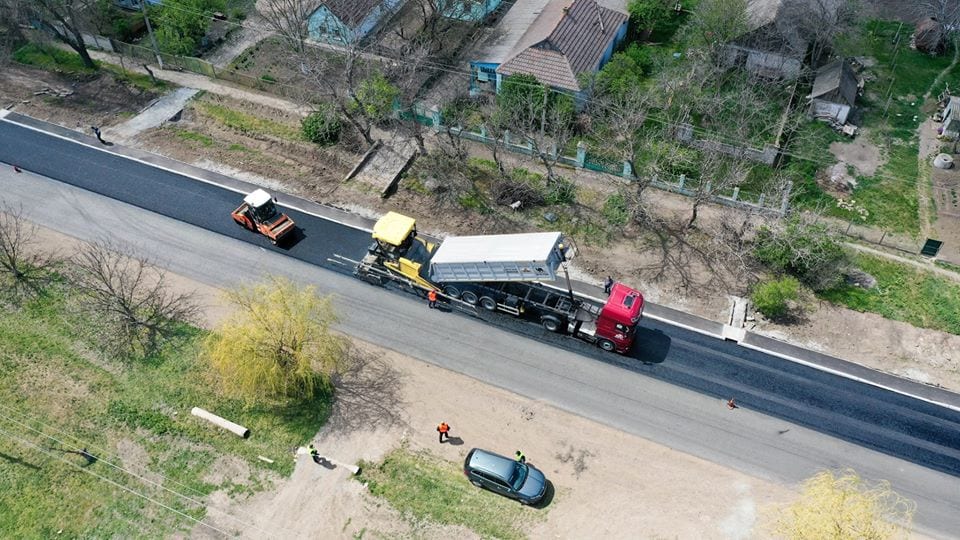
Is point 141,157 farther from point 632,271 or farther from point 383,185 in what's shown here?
point 632,271

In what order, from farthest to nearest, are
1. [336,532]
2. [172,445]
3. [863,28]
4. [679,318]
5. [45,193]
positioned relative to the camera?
1. [863,28]
2. [45,193]
3. [679,318]
4. [172,445]
5. [336,532]

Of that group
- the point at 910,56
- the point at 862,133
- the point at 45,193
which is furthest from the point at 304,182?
the point at 910,56

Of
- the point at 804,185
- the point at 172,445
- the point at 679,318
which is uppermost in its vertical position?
the point at 804,185

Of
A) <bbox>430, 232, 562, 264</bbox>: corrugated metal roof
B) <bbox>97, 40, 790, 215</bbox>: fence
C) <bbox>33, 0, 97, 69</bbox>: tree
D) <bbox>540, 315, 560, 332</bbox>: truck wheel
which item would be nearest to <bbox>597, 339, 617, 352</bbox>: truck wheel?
<bbox>540, 315, 560, 332</bbox>: truck wheel

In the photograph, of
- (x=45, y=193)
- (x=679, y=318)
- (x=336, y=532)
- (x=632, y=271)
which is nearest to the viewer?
(x=336, y=532)

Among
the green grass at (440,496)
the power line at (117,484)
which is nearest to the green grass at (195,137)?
the power line at (117,484)

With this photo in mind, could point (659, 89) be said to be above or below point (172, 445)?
above

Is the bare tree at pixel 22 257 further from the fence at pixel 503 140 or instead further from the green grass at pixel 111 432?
the fence at pixel 503 140
